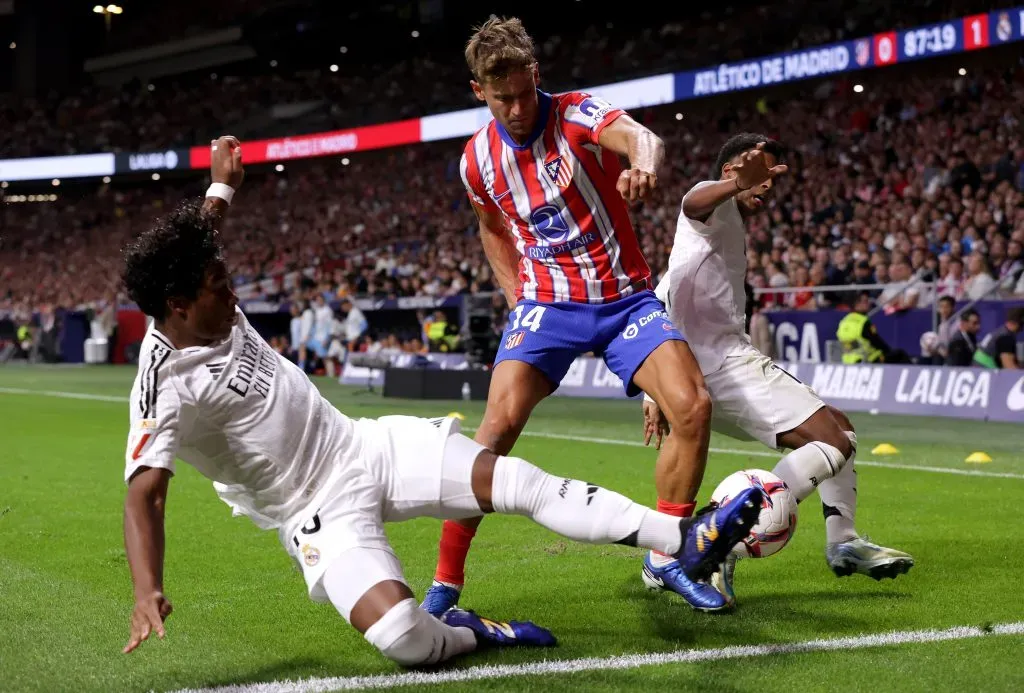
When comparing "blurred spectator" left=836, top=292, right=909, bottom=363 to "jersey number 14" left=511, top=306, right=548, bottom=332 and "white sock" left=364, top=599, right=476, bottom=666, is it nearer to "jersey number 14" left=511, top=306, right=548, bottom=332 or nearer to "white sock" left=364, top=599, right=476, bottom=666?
"jersey number 14" left=511, top=306, right=548, bottom=332

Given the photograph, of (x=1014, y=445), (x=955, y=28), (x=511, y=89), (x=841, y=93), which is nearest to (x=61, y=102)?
(x=841, y=93)

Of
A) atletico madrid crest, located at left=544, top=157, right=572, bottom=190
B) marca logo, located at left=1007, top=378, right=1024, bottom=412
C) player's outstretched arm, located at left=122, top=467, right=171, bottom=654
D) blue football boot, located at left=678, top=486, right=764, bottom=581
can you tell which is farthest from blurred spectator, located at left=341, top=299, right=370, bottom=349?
blue football boot, located at left=678, top=486, right=764, bottom=581

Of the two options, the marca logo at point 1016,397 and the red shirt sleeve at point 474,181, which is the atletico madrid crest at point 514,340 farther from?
the marca logo at point 1016,397

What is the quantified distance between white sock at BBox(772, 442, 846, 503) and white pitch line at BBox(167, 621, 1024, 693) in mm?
814

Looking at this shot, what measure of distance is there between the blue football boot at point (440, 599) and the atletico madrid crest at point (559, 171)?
179cm

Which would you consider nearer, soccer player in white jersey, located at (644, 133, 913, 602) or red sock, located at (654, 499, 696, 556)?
red sock, located at (654, 499, 696, 556)

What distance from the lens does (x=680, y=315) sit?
5.74 m

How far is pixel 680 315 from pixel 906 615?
5.73ft

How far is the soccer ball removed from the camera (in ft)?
14.7

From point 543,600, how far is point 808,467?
129 centimetres

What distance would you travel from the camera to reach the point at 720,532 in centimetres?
353

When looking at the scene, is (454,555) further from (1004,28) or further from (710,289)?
(1004,28)

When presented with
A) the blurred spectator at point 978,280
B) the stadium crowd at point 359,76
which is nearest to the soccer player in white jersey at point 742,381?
the blurred spectator at point 978,280

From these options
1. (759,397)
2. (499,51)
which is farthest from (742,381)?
(499,51)
